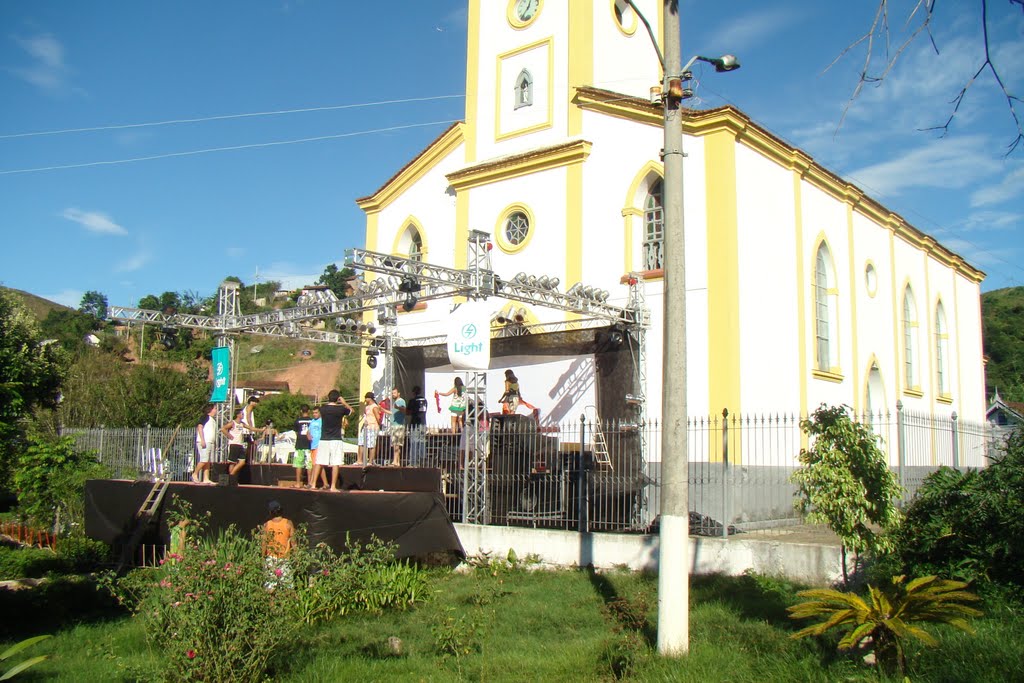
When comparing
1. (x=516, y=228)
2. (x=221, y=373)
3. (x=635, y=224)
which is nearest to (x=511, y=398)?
(x=635, y=224)

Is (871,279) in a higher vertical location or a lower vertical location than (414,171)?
lower

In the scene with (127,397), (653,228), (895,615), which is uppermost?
(653,228)

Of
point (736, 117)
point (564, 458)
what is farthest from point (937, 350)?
point (564, 458)

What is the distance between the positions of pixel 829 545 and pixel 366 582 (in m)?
5.57

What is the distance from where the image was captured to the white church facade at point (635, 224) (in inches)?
621

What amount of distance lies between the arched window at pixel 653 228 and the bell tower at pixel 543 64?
2197 millimetres

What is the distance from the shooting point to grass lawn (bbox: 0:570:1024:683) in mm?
7117

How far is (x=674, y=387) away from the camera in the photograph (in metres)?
8.08

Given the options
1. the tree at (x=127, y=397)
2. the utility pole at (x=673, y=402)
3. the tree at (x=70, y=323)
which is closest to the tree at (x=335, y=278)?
the tree at (x=70, y=323)

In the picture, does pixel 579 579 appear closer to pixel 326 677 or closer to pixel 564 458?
pixel 564 458

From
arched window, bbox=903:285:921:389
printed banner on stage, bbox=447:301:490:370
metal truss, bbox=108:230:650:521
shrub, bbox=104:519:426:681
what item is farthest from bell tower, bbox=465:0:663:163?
shrub, bbox=104:519:426:681

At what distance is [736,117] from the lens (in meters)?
15.7

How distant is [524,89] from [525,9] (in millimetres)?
1922

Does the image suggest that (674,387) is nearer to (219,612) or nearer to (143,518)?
(219,612)
